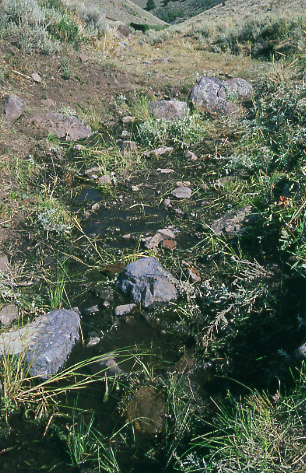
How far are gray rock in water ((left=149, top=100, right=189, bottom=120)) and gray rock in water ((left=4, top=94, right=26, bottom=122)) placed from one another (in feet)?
7.15

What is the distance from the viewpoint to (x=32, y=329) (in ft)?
9.99

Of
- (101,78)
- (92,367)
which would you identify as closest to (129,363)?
(92,367)

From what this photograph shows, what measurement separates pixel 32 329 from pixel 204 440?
4.89ft

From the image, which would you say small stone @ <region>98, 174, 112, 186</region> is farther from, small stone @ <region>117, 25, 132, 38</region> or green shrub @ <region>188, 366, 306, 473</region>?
small stone @ <region>117, 25, 132, 38</region>

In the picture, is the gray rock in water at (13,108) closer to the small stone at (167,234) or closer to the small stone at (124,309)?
the small stone at (167,234)

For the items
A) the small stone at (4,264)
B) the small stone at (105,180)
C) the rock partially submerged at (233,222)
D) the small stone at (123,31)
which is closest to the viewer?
the small stone at (4,264)

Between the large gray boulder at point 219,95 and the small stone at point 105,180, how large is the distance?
8.63ft

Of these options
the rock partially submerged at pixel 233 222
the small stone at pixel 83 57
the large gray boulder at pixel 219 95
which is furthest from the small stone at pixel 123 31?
the rock partially submerged at pixel 233 222

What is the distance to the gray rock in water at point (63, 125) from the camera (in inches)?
257

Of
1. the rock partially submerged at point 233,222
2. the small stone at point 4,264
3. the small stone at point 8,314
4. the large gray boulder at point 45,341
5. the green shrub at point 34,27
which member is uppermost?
the green shrub at point 34,27

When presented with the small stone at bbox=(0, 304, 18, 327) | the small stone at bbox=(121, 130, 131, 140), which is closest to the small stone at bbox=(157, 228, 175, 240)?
the small stone at bbox=(0, 304, 18, 327)

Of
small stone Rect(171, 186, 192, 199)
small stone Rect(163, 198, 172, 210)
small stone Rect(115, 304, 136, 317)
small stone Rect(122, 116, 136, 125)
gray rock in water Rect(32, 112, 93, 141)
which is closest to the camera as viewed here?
small stone Rect(115, 304, 136, 317)

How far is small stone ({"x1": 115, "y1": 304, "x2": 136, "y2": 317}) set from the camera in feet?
11.1

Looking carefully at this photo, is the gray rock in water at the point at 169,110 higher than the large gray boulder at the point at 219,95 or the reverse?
the reverse
